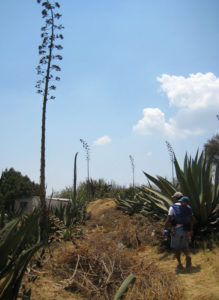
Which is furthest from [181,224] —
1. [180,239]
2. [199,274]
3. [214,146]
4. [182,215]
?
[214,146]

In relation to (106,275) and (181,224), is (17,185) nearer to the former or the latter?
(181,224)

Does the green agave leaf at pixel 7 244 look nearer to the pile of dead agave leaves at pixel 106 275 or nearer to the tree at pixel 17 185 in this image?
the pile of dead agave leaves at pixel 106 275

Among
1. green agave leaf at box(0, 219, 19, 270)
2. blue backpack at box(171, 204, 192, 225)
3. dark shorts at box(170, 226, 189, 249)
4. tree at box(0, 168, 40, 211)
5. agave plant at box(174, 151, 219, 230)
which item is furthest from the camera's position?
tree at box(0, 168, 40, 211)

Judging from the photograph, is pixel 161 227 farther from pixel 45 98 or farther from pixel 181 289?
pixel 45 98

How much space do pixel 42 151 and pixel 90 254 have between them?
28.0 feet

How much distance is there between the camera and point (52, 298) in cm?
378

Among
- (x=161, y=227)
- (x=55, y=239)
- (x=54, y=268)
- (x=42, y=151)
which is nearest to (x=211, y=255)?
(x=161, y=227)

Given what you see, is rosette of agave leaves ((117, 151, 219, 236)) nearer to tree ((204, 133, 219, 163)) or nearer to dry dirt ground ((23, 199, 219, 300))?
dry dirt ground ((23, 199, 219, 300))

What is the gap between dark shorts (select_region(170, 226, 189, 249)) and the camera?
5.19 m

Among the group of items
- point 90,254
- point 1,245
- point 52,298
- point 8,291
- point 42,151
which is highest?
point 42,151

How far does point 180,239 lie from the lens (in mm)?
5219

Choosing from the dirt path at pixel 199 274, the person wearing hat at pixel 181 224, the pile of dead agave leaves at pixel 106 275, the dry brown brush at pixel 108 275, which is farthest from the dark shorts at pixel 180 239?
the dry brown brush at pixel 108 275

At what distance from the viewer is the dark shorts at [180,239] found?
204 inches

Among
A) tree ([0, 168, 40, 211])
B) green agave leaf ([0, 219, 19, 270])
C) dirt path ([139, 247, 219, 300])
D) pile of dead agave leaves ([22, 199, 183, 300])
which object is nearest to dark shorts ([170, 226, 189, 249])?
dirt path ([139, 247, 219, 300])
